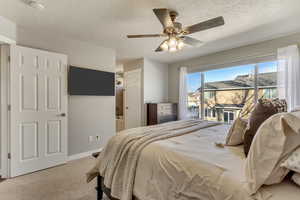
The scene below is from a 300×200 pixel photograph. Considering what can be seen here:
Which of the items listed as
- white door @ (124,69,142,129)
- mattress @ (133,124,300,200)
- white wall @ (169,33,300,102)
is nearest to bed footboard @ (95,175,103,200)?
mattress @ (133,124,300,200)

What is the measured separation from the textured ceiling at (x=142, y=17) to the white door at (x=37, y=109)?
0.54 meters

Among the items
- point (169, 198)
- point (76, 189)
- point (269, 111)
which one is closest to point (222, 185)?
point (169, 198)

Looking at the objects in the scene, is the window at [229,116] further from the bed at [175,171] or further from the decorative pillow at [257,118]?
the decorative pillow at [257,118]

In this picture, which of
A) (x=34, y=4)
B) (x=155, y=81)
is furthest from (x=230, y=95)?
(x=34, y=4)

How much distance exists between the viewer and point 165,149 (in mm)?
1323

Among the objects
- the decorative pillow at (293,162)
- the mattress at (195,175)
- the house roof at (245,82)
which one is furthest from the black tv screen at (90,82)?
the decorative pillow at (293,162)

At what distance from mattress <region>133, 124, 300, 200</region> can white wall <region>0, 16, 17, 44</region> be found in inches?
106

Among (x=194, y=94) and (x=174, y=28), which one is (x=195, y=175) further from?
(x=194, y=94)

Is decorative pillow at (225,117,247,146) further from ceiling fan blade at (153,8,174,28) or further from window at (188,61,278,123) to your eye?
window at (188,61,278,123)

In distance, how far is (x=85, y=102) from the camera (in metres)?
3.31

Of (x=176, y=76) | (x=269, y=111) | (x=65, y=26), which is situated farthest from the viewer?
(x=176, y=76)

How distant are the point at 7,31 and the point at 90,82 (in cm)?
147

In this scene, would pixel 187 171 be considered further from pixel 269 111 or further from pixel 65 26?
pixel 65 26

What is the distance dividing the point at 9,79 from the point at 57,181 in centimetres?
172
